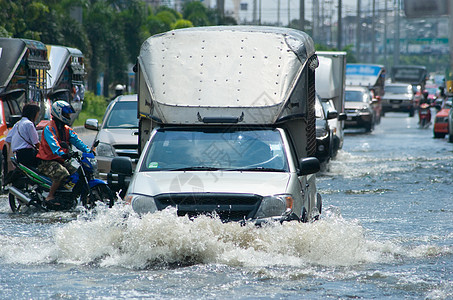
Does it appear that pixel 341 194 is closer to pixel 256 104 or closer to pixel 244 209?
pixel 256 104

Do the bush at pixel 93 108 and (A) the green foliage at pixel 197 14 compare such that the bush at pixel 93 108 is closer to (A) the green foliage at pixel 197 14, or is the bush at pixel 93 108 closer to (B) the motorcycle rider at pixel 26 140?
(A) the green foliage at pixel 197 14

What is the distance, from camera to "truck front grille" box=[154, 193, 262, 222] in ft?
29.6

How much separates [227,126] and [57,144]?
3599 mm

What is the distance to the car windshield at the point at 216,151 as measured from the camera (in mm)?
9766

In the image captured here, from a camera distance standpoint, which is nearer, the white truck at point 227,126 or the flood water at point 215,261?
the flood water at point 215,261

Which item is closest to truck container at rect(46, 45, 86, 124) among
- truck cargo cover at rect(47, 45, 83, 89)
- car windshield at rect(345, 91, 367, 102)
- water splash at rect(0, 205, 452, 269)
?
truck cargo cover at rect(47, 45, 83, 89)

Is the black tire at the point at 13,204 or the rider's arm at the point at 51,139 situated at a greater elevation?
the rider's arm at the point at 51,139

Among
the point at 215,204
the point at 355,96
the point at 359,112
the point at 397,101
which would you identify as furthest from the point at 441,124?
the point at 215,204

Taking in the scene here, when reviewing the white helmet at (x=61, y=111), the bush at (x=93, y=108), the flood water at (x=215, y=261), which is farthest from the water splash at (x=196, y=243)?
the bush at (x=93, y=108)

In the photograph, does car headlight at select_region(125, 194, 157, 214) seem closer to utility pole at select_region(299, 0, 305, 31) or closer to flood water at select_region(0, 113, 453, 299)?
flood water at select_region(0, 113, 453, 299)

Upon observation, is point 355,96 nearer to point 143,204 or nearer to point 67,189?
point 67,189

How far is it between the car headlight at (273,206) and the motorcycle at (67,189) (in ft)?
13.8

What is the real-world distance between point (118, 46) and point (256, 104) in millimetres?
44918

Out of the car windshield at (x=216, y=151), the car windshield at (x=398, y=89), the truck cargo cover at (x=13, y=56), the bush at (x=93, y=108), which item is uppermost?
the truck cargo cover at (x=13, y=56)
